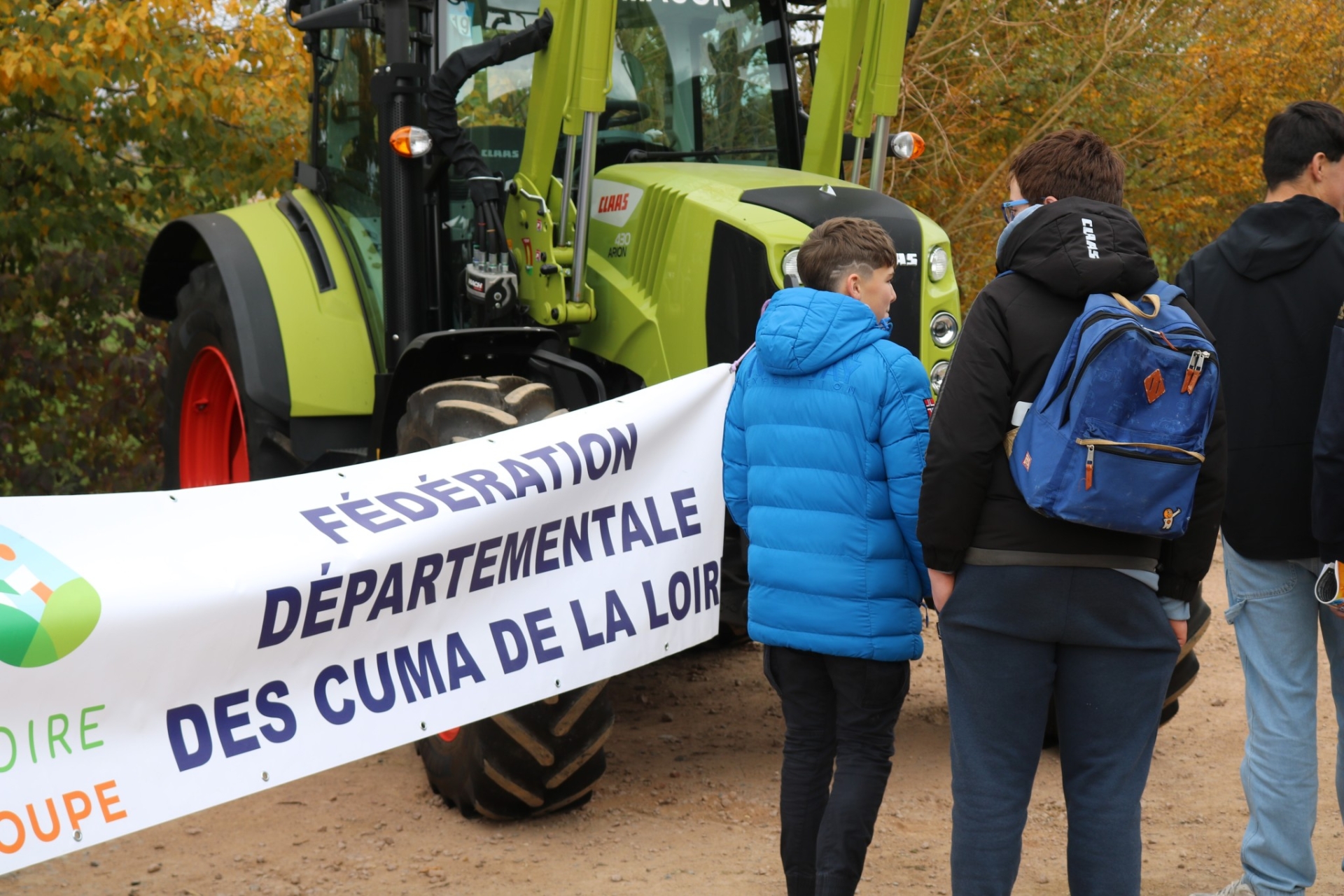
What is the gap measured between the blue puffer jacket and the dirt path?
108cm

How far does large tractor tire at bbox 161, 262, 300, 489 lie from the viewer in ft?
17.5

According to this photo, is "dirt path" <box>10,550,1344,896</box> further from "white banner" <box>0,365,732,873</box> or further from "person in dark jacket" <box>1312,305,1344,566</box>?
"person in dark jacket" <box>1312,305,1344,566</box>

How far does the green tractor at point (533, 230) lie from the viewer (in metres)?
4.38

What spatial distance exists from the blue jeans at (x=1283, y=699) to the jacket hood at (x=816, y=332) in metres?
1.12

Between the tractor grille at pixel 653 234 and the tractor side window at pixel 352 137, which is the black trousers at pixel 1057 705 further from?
the tractor side window at pixel 352 137

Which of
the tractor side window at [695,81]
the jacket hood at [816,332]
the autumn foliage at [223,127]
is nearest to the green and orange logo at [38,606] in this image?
the jacket hood at [816,332]

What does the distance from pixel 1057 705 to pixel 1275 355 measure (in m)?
1.10

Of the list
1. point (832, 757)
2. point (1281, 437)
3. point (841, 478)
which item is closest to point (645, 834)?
point (832, 757)

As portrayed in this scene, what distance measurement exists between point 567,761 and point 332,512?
47.2 inches

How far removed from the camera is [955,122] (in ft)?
29.9

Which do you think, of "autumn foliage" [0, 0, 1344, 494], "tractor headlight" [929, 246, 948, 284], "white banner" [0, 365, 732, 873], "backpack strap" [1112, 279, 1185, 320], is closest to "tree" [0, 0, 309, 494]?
"autumn foliage" [0, 0, 1344, 494]

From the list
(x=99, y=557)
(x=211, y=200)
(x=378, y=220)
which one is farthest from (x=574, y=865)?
(x=211, y=200)

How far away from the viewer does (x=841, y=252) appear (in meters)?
3.30

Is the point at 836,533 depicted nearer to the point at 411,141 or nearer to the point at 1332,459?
the point at 1332,459
